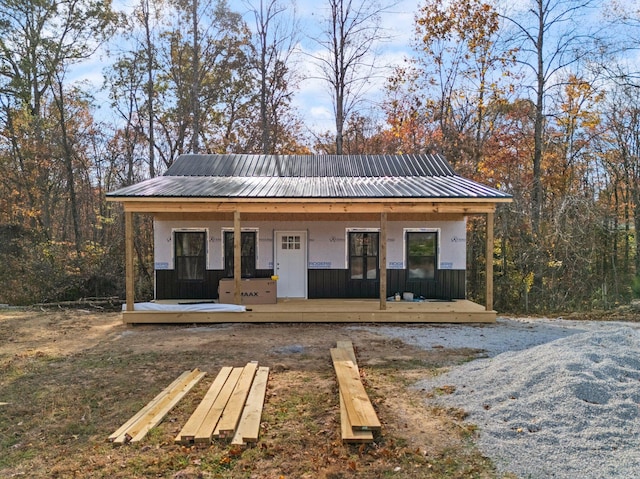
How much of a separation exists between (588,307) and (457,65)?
1212cm

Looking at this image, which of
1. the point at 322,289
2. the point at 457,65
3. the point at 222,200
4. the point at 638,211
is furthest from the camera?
the point at 457,65

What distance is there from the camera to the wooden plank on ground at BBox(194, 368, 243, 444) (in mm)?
4090

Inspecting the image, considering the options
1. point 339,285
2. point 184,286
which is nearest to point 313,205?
point 339,285

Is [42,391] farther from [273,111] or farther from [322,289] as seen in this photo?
[273,111]

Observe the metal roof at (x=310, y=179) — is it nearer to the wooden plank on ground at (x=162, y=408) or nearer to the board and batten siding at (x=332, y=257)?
the board and batten siding at (x=332, y=257)

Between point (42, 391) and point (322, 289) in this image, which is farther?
point (322, 289)

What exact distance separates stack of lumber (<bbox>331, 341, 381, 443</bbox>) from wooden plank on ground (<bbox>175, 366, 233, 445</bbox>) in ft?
4.42

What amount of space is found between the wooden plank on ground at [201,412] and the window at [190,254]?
6.68m

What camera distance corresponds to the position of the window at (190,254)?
499 inches

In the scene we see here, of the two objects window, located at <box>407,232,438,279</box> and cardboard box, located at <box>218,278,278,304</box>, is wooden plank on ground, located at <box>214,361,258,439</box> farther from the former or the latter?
window, located at <box>407,232,438,279</box>

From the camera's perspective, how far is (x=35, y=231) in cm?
1941

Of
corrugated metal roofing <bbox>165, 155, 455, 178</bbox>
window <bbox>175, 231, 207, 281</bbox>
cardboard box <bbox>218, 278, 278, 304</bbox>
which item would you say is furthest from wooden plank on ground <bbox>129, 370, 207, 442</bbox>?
corrugated metal roofing <bbox>165, 155, 455, 178</bbox>

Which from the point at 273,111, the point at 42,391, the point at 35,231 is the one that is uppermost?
the point at 273,111

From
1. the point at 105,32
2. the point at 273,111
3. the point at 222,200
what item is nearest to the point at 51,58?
the point at 105,32
